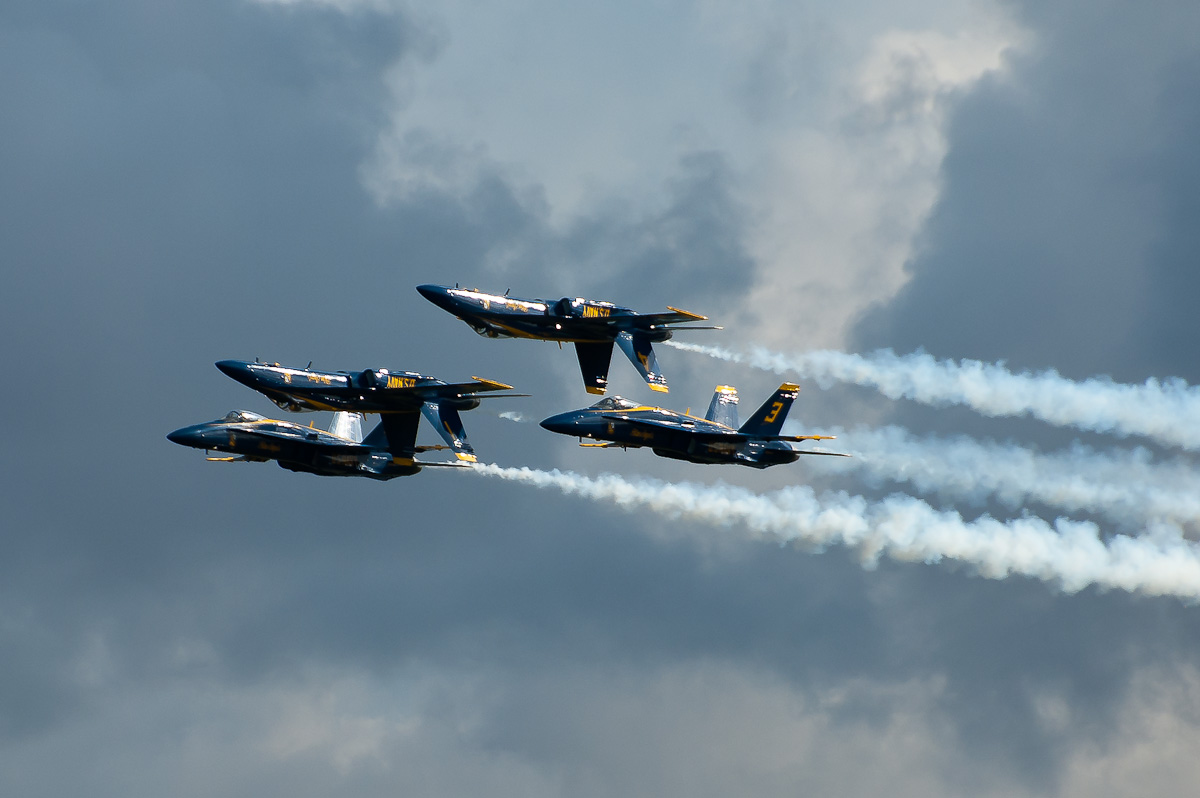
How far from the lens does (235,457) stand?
17588 centimetres

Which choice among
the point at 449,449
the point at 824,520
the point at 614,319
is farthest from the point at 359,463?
the point at 824,520

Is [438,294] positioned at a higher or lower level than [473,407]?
higher

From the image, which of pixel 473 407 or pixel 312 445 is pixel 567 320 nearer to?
pixel 473 407

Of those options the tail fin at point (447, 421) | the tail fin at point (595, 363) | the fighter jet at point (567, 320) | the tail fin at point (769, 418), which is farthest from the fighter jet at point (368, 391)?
the tail fin at point (769, 418)

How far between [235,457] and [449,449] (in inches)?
534

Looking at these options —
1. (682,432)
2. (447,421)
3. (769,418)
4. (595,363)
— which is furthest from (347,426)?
(769,418)

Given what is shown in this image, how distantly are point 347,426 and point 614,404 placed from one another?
70.0 ft

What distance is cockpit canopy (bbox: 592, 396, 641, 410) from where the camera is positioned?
564 feet

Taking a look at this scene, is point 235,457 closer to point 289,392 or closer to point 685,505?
point 289,392

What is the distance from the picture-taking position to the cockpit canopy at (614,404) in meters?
172

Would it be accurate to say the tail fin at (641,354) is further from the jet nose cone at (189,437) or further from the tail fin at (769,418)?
the jet nose cone at (189,437)

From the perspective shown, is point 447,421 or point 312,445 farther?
point 312,445

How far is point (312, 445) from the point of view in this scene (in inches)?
6914

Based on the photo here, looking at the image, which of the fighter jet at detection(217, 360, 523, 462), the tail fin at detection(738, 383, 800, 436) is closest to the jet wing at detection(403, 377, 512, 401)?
the fighter jet at detection(217, 360, 523, 462)
